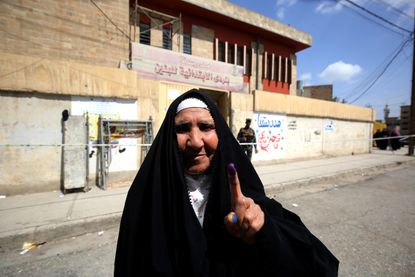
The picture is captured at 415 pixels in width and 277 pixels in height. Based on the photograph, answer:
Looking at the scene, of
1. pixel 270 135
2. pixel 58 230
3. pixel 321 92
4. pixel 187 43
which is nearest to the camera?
pixel 58 230

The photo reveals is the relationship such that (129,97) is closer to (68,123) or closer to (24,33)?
(68,123)

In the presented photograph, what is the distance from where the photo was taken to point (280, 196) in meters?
5.62

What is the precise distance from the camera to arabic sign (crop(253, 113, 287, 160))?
30.6 ft

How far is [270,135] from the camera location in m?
9.66

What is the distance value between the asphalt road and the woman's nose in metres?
2.24

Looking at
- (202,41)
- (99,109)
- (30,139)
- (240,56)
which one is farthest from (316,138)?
(30,139)

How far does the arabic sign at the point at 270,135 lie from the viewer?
934 centimetres

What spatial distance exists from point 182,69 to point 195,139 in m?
8.35

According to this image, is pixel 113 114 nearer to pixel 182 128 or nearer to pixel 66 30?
pixel 66 30

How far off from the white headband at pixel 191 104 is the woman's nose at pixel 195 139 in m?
0.15

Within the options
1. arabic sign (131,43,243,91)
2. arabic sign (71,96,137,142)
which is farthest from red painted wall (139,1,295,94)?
arabic sign (71,96,137,142)

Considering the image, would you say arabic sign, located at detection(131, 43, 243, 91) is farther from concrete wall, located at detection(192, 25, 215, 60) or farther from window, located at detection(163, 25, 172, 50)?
window, located at detection(163, 25, 172, 50)

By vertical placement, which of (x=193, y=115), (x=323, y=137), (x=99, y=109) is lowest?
(x=323, y=137)

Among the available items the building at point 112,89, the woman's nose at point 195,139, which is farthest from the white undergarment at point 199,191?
the building at point 112,89
